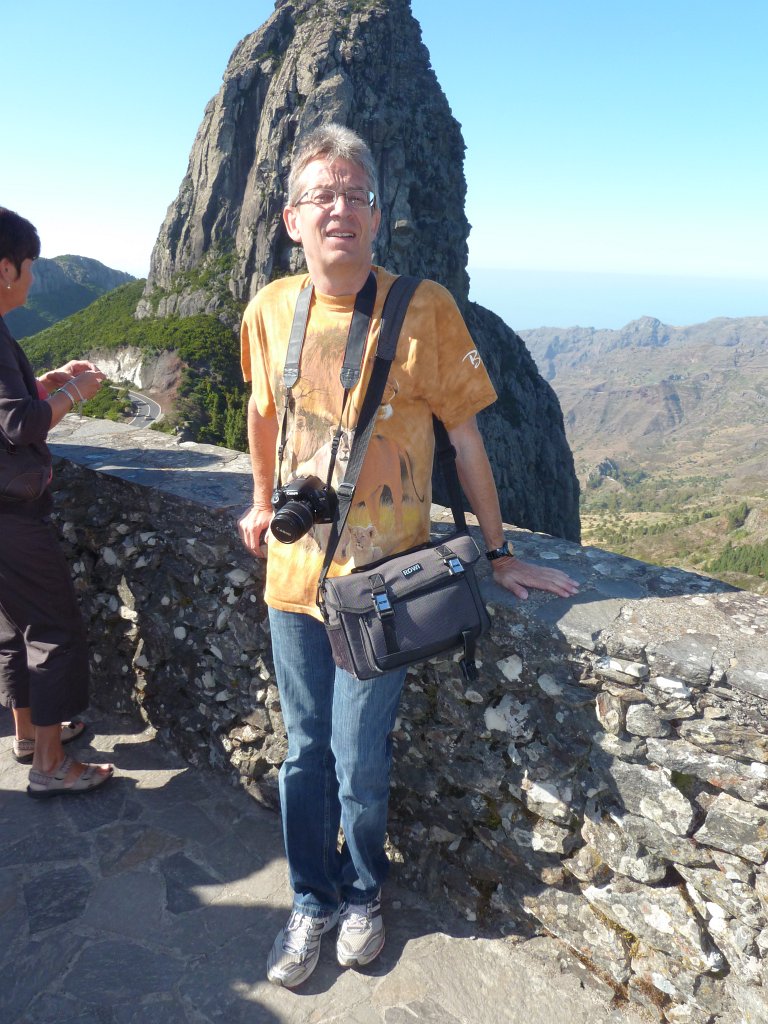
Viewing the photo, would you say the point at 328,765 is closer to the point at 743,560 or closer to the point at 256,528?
the point at 256,528

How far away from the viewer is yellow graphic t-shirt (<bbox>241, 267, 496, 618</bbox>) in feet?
7.78

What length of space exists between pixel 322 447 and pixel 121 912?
7.29 ft

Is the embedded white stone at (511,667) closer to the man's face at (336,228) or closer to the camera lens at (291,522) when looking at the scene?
the camera lens at (291,522)

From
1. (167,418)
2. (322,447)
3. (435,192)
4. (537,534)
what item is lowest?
(167,418)

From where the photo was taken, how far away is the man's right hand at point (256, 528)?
3008 mm

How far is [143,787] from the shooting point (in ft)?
12.2

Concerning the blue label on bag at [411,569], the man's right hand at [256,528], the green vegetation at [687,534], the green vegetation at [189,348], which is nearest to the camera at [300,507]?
the blue label on bag at [411,569]

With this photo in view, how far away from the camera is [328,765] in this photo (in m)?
2.77

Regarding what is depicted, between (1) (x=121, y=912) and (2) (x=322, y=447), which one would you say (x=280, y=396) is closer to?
(2) (x=322, y=447)

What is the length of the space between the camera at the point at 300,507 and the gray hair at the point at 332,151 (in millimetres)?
1004

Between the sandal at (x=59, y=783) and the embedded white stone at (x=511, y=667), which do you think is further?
the sandal at (x=59, y=783)

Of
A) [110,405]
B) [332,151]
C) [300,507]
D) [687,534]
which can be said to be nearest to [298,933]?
[300,507]

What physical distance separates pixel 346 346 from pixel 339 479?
18.1 inches

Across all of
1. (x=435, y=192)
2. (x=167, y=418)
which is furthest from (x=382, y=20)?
(x=167, y=418)
